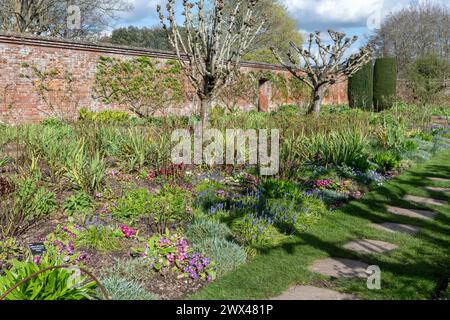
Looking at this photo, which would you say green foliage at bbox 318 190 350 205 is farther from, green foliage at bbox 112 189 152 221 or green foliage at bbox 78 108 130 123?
green foliage at bbox 78 108 130 123

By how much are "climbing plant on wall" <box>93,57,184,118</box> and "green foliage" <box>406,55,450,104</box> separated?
9.36 meters

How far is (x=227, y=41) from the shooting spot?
830cm

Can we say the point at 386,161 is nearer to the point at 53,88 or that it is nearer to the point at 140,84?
the point at 53,88

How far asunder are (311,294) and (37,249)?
2.05 meters

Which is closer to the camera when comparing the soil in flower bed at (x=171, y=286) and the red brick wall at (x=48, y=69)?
the soil in flower bed at (x=171, y=286)

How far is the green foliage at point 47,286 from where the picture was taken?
2.39m

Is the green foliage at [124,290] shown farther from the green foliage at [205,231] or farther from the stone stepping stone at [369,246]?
the stone stepping stone at [369,246]

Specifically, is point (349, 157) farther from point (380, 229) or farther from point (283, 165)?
point (380, 229)

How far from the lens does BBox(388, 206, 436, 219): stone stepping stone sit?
491 cm

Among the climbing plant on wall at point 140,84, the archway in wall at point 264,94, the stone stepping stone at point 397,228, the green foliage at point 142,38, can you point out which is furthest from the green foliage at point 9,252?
the green foliage at point 142,38

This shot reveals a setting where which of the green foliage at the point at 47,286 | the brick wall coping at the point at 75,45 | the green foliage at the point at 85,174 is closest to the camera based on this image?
the green foliage at the point at 47,286

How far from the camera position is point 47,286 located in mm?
2445

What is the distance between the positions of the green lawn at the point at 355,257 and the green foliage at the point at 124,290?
37cm
